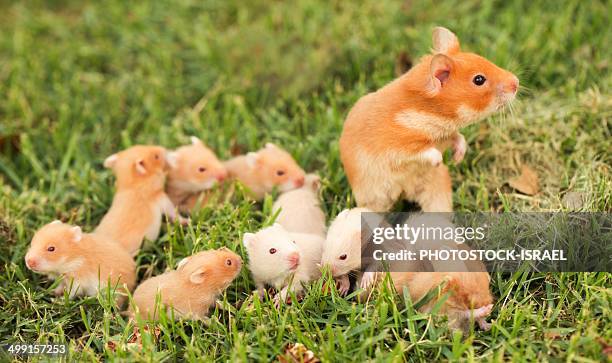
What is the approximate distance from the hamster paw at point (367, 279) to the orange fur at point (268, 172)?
124cm

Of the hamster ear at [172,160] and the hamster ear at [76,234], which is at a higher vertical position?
the hamster ear at [172,160]

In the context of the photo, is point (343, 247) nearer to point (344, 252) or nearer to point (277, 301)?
point (344, 252)

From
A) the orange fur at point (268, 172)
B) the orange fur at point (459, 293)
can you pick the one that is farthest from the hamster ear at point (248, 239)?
the orange fur at point (459, 293)

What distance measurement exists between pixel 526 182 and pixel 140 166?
3021mm

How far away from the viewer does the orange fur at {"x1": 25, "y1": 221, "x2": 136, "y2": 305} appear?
4.68 m

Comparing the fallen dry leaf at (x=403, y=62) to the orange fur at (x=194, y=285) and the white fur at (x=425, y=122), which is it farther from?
the orange fur at (x=194, y=285)

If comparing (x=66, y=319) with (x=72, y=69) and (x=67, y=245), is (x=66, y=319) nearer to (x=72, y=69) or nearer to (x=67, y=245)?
(x=67, y=245)

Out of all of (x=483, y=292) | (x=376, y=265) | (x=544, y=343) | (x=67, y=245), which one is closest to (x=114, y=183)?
(x=67, y=245)

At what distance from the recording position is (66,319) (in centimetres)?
457

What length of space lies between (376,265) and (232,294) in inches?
39.8

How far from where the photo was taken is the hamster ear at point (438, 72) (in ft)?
→ 14.2

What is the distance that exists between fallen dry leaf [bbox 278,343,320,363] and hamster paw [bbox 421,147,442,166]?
1.47 metres

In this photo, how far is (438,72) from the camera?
437 centimetres

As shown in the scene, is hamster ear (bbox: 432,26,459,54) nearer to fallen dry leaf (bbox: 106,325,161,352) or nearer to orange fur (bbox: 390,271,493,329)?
orange fur (bbox: 390,271,493,329)
